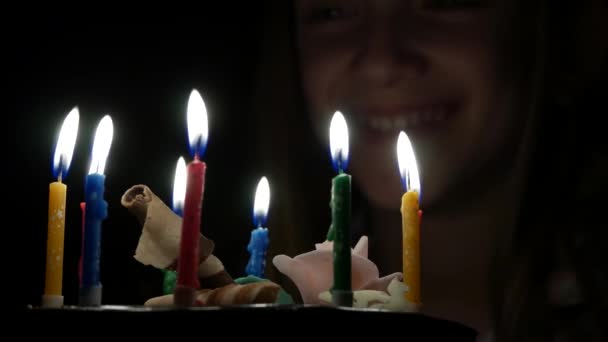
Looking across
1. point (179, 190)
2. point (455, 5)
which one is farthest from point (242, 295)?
point (455, 5)

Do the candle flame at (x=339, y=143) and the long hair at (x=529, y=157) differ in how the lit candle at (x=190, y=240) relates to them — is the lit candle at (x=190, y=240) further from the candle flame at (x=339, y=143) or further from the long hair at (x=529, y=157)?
the long hair at (x=529, y=157)

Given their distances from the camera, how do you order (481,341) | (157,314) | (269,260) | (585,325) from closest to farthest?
1. (157,314)
2. (585,325)
3. (481,341)
4. (269,260)

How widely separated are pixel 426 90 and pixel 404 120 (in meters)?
0.12

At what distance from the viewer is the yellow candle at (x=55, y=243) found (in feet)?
3.63

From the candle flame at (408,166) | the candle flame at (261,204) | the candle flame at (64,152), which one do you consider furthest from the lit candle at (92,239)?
the candle flame at (408,166)

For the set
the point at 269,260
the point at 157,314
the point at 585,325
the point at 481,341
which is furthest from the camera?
the point at 269,260

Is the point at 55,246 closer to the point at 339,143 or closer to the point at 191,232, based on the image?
the point at 191,232

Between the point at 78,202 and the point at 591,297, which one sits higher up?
the point at 78,202

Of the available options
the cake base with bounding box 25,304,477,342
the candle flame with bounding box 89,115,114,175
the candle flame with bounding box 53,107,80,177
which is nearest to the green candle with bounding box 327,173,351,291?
the cake base with bounding box 25,304,477,342

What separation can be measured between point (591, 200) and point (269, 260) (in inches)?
38.5

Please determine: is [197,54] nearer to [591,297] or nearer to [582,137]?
[582,137]

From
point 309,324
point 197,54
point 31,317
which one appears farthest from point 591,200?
point 31,317

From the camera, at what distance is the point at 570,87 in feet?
7.37

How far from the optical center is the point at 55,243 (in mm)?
1123
